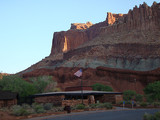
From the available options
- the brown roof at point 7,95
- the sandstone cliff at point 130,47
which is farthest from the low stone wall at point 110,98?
the sandstone cliff at point 130,47

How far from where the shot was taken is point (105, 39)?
369ft

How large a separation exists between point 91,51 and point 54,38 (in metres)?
Answer: 78.7

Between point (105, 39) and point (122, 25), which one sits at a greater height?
point (122, 25)

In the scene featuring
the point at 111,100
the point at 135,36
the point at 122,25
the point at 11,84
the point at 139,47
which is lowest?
the point at 111,100

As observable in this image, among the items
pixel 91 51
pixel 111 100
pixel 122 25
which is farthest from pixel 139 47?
pixel 111 100

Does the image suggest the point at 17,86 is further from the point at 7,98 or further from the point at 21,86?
the point at 7,98

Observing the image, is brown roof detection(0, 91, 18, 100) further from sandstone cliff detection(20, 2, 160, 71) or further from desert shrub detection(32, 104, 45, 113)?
sandstone cliff detection(20, 2, 160, 71)

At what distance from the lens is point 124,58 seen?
302 ft

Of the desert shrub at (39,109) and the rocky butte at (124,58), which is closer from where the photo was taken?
the desert shrub at (39,109)

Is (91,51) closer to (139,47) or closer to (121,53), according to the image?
(121,53)

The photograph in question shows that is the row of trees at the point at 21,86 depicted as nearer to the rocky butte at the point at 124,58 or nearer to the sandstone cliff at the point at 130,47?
the rocky butte at the point at 124,58

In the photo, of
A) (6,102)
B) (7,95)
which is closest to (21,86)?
(6,102)

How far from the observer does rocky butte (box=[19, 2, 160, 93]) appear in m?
79.3

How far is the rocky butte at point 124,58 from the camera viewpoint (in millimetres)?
79312
